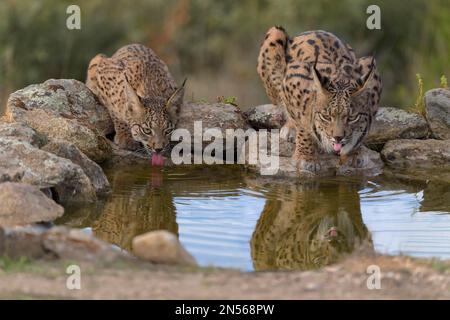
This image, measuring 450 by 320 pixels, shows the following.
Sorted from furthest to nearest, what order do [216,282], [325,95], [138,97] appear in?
[138,97] < [325,95] < [216,282]

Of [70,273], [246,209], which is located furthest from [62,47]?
[70,273]

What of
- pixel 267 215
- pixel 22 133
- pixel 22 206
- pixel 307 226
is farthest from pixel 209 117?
pixel 22 206

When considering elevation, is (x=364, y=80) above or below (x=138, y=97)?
above

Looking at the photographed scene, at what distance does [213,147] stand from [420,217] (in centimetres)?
316

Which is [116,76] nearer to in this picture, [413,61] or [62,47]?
[62,47]

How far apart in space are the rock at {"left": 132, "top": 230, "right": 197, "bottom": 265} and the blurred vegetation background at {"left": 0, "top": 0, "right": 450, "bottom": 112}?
9.66m

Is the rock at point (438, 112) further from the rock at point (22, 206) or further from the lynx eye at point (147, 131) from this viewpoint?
the rock at point (22, 206)

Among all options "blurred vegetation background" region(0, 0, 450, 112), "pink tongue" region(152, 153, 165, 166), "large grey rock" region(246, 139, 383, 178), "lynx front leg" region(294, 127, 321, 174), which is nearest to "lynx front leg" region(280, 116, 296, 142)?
"large grey rock" region(246, 139, 383, 178)

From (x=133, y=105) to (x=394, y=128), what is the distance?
2.97 meters

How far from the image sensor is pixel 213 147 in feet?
38.5

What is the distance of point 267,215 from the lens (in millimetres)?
9344

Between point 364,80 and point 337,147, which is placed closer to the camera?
point 337,147

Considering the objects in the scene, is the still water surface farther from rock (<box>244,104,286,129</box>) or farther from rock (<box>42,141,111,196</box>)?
rock (<box>244,104,286,129</box>)

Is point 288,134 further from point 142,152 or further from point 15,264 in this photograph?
point 15,264
